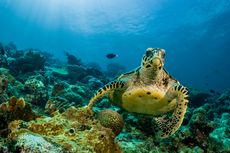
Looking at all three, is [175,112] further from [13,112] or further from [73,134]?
[13,112]

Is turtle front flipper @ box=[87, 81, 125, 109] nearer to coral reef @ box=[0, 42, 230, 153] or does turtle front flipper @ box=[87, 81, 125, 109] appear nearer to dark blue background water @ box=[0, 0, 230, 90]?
coral reef @ box=[0, 42, 230, 153]

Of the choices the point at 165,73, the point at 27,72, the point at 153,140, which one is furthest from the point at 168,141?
the point at 27,72

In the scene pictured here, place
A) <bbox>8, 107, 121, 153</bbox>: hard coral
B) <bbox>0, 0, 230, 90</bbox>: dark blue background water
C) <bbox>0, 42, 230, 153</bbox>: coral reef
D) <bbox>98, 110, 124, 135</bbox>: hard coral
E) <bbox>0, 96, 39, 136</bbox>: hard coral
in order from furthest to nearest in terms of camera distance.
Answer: <bbox>0, 0, 230, 90</bbox>: dark blue background water < <bbox>98, 110, 124, 135</bbox>: hard coral < <bbox>0, 96, 39, 136</bbox>: hard coral < <bbox>8, 107, 121, 153</bbox>: hard coral < <bbox>0, 42, 230, 153</bbox>: coral reef

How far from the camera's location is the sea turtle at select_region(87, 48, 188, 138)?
5215 millimetres

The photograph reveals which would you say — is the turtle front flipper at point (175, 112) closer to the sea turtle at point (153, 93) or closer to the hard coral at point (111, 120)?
the sea turtle at point (153, 93)

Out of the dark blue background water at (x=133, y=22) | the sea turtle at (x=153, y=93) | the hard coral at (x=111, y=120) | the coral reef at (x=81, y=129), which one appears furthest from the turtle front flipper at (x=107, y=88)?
the dark blue background water at (x=133, y=22)

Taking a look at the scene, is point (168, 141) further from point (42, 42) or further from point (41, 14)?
point (42, 42)

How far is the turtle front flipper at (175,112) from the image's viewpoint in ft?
16.2

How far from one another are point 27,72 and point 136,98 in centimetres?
861

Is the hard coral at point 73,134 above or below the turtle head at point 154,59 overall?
below

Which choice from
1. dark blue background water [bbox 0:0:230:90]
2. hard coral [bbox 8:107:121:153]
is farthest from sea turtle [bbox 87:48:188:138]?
dark blue background water [bbox 0:0:230:90]

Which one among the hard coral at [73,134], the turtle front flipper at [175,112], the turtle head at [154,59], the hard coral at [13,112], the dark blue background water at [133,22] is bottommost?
the hard coral at [73,134]

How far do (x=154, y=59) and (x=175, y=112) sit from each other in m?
1.18

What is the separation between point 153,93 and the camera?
17.1 feet
